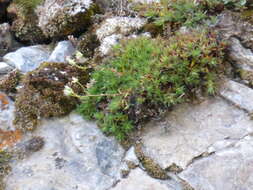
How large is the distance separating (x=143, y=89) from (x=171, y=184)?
3.88 feet

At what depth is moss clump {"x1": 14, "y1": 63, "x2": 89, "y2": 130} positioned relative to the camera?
441 cm

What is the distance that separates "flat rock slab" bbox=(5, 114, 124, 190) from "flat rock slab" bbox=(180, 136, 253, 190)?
942 millimetres

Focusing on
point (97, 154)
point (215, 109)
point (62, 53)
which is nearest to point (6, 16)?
point (62, 53)

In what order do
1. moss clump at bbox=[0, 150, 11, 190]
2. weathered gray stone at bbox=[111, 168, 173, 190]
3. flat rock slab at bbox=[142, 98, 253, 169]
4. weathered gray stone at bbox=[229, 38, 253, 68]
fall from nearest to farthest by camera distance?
weathered gray stone at bbox=[111, 168, 173, 190] → flat rock slab at bbox=[142, 98, 253, 169] → moss clump at bbox=[0, 150, 11, 190] → weathered gray stone at bbox=[229, 38, 253, 68]

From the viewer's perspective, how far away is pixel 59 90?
453 centimetres

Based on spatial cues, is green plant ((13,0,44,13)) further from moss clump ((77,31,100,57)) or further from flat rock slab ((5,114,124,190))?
flat rock slab ((5,114,124,190))

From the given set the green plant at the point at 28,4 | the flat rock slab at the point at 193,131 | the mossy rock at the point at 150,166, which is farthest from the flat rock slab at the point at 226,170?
the green plant at the point at 28,4

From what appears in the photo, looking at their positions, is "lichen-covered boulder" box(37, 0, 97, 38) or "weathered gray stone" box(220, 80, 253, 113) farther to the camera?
"lichen-covered boulder" box(37, 0, 97, 38)

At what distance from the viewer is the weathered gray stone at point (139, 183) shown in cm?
369

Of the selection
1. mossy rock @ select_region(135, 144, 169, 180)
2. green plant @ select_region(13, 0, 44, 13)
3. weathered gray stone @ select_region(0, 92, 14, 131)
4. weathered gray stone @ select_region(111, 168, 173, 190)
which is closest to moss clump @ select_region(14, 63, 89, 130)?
weathered gray stone @ select_region(0, 92, 14, 131)

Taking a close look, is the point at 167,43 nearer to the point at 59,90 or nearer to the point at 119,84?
the point at 119,84

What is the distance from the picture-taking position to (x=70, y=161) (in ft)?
13.4

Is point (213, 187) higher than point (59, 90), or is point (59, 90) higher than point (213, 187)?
point (59, 90)

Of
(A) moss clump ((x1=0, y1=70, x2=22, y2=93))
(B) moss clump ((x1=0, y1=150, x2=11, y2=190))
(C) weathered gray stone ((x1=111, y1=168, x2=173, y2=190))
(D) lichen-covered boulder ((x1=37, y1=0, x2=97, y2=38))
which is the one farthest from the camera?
(D) lichen-covered boulder ((x1=37, y1=0, x2=97, y2=38))
